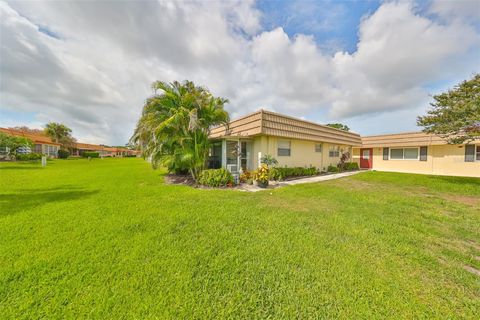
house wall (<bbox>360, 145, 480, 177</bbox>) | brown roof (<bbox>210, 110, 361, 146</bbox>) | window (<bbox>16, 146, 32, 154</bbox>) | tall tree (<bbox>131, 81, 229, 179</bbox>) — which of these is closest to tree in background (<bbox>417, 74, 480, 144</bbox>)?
brown roof (<bbox>210, 110, 361, 146</bbox>)

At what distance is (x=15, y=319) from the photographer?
1796 millimetres

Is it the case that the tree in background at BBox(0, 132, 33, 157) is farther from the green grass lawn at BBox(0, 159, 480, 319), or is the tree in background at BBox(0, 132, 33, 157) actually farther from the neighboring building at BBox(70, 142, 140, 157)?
the green grass lawn at BBox(0, 159, 480, 319)

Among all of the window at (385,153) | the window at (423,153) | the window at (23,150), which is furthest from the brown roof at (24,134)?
the window at (423,153)

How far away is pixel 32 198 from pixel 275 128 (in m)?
10.5

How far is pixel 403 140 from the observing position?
16625 millimetres

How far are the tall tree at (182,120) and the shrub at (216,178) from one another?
747 millimetres

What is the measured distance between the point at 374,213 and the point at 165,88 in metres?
9.72

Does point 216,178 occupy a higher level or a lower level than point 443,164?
lower

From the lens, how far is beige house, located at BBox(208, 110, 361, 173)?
10.1m

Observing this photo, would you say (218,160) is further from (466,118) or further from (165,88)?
(466,118)

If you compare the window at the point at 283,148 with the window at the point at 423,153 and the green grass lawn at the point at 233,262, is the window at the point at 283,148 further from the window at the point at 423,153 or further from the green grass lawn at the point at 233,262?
the window at the point at 423,153

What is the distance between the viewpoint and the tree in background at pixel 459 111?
8.77m

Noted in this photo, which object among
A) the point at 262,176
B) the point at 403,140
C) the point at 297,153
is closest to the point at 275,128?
the point at 262,176

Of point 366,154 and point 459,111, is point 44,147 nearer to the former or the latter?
point 366,154
